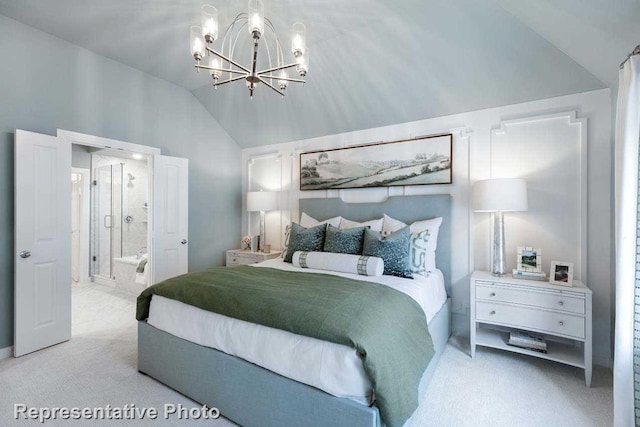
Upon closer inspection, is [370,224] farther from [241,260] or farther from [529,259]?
[241,260]

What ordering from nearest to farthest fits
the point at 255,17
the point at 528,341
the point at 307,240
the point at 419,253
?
1. the point at 255,17
2. the point at 528,341
3. the point at 419,253
4. the point at 307,240

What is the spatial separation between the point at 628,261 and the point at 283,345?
190 cm

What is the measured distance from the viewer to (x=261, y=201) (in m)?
4.18

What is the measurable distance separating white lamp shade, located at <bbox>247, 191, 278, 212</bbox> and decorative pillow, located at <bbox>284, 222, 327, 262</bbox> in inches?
44.7

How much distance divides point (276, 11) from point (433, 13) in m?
1.24

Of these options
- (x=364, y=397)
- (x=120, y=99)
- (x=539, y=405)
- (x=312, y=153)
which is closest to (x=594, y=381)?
(x=539, y=405)

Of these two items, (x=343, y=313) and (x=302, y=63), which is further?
(x=302, y=63)

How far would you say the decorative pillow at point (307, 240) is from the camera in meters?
3.06

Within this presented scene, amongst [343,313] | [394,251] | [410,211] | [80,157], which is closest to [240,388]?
[343,313]

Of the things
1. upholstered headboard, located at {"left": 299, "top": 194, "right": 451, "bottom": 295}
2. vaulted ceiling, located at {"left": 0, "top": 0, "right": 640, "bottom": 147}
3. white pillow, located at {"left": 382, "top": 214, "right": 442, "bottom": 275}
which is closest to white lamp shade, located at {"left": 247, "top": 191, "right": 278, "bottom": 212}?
upholstered headboard, located at {"left": 299, "top": 194, "right": 451, "bottom": 295}

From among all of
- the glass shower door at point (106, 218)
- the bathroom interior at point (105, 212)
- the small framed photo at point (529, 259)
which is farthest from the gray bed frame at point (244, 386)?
the glass shower door at point (106, 218)

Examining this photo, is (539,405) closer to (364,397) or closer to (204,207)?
(364,397)

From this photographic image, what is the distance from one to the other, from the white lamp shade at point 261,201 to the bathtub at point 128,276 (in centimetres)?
186

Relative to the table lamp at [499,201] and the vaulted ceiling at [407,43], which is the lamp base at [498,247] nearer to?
the table lamp at [499,201]
